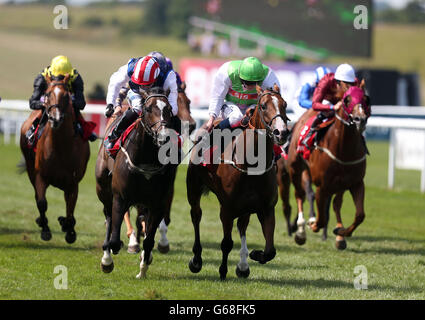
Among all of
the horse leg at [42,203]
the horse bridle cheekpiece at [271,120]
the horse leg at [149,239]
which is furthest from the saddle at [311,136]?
the horse leg at [42,203]

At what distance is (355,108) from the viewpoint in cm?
840

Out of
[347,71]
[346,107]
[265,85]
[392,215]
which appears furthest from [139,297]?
[392,215]

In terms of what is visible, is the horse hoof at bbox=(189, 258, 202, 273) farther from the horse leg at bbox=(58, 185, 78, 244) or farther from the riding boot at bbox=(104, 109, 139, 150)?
the horse leg at bbox=(58, 185, 78, 244)

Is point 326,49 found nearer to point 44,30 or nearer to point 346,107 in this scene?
point 346,107

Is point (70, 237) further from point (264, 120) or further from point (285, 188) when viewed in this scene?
point (264, 120)

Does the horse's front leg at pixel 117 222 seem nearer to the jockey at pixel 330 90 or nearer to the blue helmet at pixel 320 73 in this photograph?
the jockey at pixel 330 90

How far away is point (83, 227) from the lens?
10672mm

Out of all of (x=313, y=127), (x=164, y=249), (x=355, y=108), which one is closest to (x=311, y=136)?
(x=313, y=127)

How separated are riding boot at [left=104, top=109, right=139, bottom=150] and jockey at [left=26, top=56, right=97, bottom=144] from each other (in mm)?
1643

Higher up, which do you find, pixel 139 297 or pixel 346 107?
pixel 346 107

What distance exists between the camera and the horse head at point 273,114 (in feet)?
20.9

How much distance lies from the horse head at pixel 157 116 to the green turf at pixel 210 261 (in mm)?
1216

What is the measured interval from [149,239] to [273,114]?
5.34 ft
